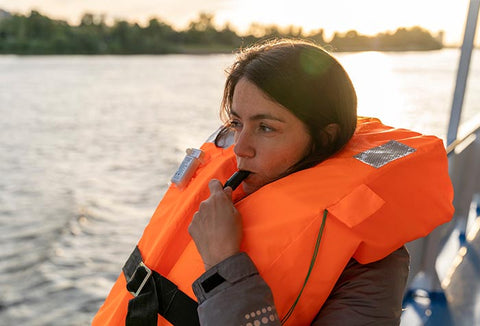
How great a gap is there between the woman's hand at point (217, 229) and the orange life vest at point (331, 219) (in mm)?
49

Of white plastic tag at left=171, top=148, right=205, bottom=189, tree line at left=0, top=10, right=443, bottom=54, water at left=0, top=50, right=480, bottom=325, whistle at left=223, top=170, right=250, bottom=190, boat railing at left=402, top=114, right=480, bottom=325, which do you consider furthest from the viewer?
tree line at left=0, top=10, right=443, bottom=54

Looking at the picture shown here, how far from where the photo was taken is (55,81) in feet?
71.8

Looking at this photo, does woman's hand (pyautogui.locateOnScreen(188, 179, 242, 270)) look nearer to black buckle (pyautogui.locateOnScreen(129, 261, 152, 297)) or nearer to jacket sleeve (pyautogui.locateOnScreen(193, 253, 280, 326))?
jacket sleeve (pyautogui.locateOnScreen(193, 253, 280, 326))

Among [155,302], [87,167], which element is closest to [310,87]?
[155,302]

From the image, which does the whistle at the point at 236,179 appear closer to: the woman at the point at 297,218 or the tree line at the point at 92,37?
the woman at the point at 297,218

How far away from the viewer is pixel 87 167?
29.6 feet

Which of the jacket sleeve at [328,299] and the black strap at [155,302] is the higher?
the jacket sleeve at [328,299]

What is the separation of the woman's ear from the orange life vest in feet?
0.12

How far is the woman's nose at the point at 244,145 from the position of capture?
972 mm

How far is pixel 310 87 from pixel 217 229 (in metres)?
0.35

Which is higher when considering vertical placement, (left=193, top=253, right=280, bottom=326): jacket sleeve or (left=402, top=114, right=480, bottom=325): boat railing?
(left=193, top=253, right=280, bottom=326): jacket sleeve

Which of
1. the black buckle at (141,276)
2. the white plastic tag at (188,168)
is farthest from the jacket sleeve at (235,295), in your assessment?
the white plastic tag at (188,168)

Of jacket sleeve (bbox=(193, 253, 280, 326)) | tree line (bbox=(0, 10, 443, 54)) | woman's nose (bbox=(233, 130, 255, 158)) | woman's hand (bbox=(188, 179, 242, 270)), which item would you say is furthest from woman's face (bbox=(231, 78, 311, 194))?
tree line (bbox=(0, 10, 443, 54))

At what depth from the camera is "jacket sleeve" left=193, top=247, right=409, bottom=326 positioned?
2.56ft
